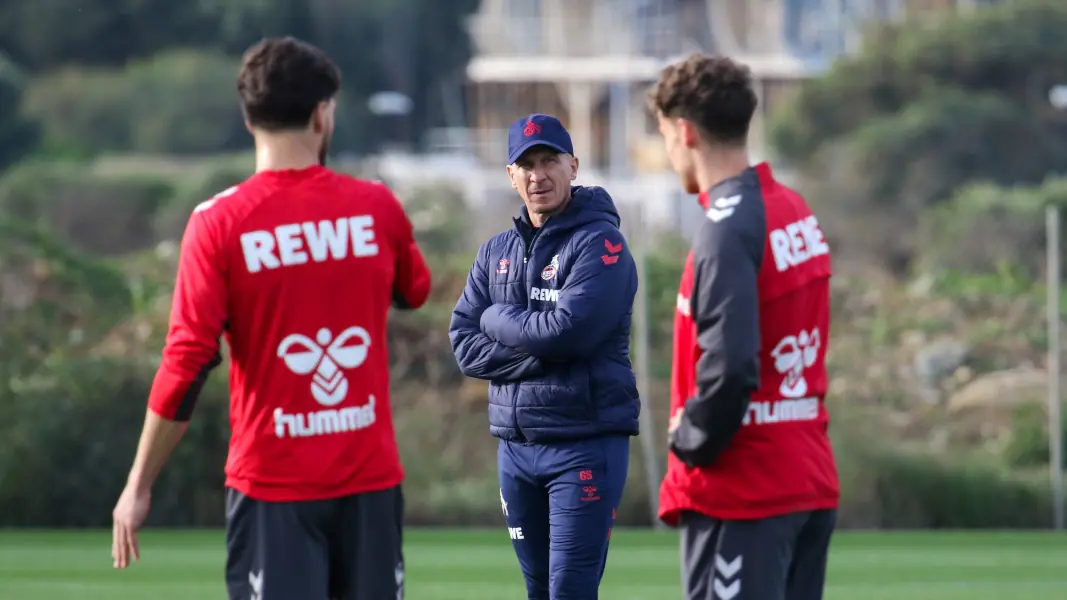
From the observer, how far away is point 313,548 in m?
4.72

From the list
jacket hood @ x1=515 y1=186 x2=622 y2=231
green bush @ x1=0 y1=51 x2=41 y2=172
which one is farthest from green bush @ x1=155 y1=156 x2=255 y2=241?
jacket hood @ x1=515 y1=186 x2=622 y2=231

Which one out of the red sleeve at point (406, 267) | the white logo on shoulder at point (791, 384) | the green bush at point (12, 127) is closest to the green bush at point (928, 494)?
the white logo on shoulder at point (791, 384)

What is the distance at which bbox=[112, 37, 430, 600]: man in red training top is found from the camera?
15.3ft

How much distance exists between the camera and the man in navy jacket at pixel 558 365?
608 centimetres

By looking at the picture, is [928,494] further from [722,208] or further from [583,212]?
[722,208]

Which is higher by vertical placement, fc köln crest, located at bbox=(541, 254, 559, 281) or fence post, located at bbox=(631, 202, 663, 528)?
fc köln crest, located at bbox=(541, 254, 559, 281)

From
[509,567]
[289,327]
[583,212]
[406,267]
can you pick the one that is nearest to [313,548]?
[289,327]

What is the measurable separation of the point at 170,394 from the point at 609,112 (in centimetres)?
9975

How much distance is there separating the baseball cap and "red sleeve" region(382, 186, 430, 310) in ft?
4.32

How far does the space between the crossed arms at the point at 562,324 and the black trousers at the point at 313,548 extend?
134 cm

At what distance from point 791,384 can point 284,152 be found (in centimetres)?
144

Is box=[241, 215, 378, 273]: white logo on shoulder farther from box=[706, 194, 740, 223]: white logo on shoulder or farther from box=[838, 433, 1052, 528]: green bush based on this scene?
box=[838, 433, 1052, 528]: green bush

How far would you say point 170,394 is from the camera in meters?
4.67

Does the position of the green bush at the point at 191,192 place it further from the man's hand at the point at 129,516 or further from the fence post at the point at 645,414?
the man's hand at the point at 129,516
